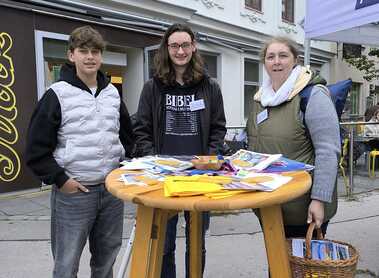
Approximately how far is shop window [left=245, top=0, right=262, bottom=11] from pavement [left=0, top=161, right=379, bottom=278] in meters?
7.24

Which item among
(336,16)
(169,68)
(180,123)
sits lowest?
(180,123)

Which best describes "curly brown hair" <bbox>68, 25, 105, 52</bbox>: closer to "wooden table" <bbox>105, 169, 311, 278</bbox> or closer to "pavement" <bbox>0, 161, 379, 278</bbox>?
"wooden table" <bbox>105, 169, 311, 278</bbox>

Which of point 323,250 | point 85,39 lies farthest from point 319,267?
point 85,39

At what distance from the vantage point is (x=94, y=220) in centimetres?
241

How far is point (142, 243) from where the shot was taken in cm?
180

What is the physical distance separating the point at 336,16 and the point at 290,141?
2072 millimetres

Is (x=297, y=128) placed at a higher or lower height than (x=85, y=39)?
lower

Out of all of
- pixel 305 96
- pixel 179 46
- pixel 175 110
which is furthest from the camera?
pixel 175 110

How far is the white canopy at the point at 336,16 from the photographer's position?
323 centimetres

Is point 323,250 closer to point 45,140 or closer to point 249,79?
point 45,140

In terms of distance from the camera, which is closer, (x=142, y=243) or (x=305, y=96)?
(x=142, y=243)

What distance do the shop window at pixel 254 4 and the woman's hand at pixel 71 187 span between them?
33.8 ft

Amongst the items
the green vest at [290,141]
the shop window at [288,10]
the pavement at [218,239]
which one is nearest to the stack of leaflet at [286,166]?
the green vest at [290,141]

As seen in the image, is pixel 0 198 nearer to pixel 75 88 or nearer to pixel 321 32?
pixel 75 88
